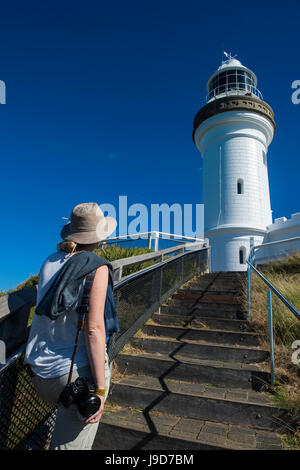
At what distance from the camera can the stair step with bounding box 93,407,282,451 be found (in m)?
2.52

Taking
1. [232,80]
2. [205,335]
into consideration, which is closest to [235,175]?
[232,80]

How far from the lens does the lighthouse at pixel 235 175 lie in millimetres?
15391

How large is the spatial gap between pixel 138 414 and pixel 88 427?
1.71 meters

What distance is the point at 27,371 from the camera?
5.63 feet

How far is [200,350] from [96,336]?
9.80 feet

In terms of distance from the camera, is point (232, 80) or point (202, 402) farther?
point (232, 80)

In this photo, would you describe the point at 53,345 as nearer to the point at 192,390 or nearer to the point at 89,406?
the point at 89,406

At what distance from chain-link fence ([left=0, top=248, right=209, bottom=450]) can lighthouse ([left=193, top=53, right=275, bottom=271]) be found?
7981mm

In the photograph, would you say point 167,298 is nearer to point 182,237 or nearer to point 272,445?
point 272,445

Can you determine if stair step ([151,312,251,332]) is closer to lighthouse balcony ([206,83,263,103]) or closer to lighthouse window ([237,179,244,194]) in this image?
lighthouse window ([237,179,244,194])

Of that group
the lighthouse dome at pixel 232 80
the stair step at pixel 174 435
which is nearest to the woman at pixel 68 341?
the stair step at pixel 174 435

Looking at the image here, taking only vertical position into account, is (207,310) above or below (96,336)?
below
